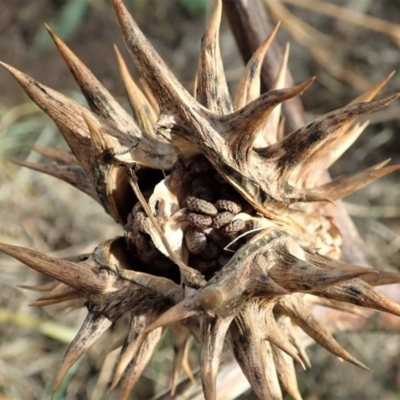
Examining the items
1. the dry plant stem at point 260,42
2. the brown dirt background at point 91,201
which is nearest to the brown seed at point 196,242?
the dry plant stem at point 260,42

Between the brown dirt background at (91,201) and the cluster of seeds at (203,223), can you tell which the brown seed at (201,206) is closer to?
the cluster of seeds at (203,223)

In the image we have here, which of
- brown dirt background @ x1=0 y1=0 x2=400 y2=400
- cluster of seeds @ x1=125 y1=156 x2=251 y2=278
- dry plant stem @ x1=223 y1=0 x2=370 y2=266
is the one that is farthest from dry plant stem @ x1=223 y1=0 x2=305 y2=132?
brown dirt background @ x1=0 y1=0 x2=400 y2=400

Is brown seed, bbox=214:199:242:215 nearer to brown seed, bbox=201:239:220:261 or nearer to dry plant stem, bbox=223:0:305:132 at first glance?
brown seed, bbox=201:239:220:261

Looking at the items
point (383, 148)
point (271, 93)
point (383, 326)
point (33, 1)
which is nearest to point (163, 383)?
point (383, 326)

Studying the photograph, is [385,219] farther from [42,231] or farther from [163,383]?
[42,231]

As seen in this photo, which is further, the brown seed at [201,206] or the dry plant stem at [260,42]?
the dry plant stem at [260,42]

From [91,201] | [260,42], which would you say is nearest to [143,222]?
[260,42]
